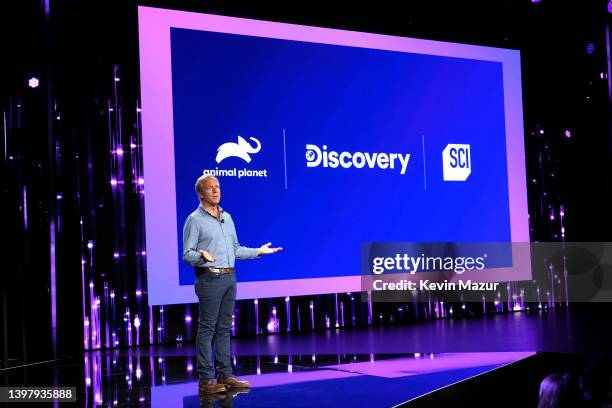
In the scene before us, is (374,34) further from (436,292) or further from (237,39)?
(436,292)

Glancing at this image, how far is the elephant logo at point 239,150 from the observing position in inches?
245

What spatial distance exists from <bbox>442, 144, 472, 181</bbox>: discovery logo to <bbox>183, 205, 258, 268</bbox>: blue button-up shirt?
4.02 meters

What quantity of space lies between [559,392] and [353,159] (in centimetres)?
500

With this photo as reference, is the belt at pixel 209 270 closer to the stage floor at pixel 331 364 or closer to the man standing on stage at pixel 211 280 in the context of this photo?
the man standing on stage at pixel 211 280

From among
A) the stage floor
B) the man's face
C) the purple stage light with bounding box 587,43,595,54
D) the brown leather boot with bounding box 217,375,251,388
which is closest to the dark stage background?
the stage floor

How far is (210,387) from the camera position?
366cm

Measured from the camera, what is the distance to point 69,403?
3592 mm

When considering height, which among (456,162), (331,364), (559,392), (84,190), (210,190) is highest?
(456,162)

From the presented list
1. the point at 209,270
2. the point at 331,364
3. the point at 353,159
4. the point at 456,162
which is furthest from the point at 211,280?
the point at 456,162

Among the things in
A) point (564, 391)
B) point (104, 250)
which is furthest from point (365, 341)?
point (564, 391)

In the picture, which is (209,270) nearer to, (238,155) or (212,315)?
(212,315)

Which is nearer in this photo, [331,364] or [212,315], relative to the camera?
[212,315]

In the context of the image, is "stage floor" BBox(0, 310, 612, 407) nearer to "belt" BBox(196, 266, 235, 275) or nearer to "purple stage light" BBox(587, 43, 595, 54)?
"belt" BBox(196, 266, 235, 275)

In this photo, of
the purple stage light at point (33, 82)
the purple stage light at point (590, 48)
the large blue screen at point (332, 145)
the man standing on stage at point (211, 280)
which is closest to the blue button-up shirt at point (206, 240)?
the man standing on stage at point (211, 280)
